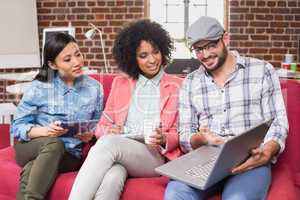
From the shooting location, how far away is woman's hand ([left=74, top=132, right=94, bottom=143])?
2.18 m

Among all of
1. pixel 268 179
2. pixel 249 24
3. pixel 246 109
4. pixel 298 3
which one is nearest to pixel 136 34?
pixel 246 109

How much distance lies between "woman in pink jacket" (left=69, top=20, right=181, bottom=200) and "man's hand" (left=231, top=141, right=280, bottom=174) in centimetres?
40

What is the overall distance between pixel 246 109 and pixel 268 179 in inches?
13.1

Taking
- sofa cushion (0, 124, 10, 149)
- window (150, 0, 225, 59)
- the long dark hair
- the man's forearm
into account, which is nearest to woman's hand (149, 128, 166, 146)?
the man's forearm

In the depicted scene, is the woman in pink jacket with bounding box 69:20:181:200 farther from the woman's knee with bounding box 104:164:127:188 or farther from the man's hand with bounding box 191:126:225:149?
the man's hand with bounding box 191:126:225:149

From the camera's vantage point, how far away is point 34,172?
1902 mm

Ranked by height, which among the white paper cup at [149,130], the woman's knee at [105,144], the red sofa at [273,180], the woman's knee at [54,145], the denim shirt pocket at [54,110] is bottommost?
the red sofa at [273,180]

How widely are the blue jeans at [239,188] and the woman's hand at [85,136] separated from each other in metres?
0.64

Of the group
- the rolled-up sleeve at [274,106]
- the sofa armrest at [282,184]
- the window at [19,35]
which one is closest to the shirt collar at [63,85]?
the rolled-up sleeve at [274,106]

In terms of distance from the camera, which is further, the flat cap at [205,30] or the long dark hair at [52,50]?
the long dark hair at [52,50]

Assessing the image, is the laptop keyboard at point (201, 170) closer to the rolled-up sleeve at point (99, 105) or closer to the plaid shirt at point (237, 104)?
the plaid shirt at point (237, 104)

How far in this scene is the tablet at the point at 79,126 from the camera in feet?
6.65

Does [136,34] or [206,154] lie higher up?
[136,34]

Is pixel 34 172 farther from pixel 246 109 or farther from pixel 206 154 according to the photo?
pixel 246 109
